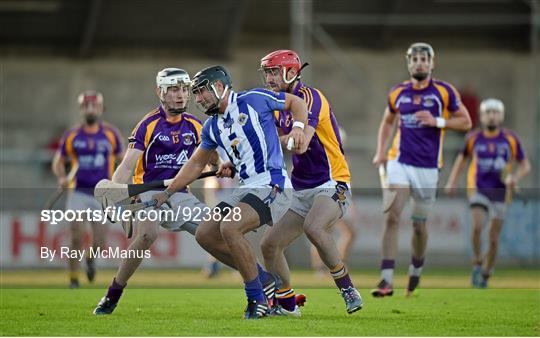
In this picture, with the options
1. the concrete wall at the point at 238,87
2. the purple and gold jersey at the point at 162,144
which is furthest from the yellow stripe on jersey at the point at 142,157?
the concrete wall at the point at 238,87

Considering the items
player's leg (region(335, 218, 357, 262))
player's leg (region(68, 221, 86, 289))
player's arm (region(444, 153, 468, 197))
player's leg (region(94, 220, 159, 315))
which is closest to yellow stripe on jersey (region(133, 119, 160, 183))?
player's leg (region(94, 220, 159, 315))

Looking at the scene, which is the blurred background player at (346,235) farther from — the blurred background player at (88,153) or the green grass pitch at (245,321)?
the green grass pitch at (245,321)

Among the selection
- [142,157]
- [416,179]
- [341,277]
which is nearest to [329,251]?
[341,277]

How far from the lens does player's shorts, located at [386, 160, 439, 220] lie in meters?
13.5

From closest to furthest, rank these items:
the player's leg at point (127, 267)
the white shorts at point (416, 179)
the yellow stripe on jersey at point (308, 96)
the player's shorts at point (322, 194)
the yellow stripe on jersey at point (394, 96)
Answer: the yellow stripe on jersey at point (308, 96)
the player's leg at point (127, 267)
the player's shorts at point (322, 194)
the white shorts at point (416, 179)
the yellow stripe on jersey at point (394, 96)

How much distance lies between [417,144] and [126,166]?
3960 mm

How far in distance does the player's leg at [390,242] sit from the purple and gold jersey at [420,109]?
380 mm

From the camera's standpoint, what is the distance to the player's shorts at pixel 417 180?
1347cm

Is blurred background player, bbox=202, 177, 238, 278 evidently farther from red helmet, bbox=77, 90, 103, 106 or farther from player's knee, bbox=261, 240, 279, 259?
player's knee, bbox=261, 240, 279, 259

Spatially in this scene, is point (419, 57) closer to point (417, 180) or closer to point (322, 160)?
point (417, 180)

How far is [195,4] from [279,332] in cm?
1692

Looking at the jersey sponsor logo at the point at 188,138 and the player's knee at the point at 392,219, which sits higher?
the jersey sponsor logo at the point at 188,138

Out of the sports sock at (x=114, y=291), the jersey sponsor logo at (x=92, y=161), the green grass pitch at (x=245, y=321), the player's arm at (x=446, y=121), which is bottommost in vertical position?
the green grass pitch at (x=245, y=321)

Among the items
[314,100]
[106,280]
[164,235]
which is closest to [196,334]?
[314,100]
